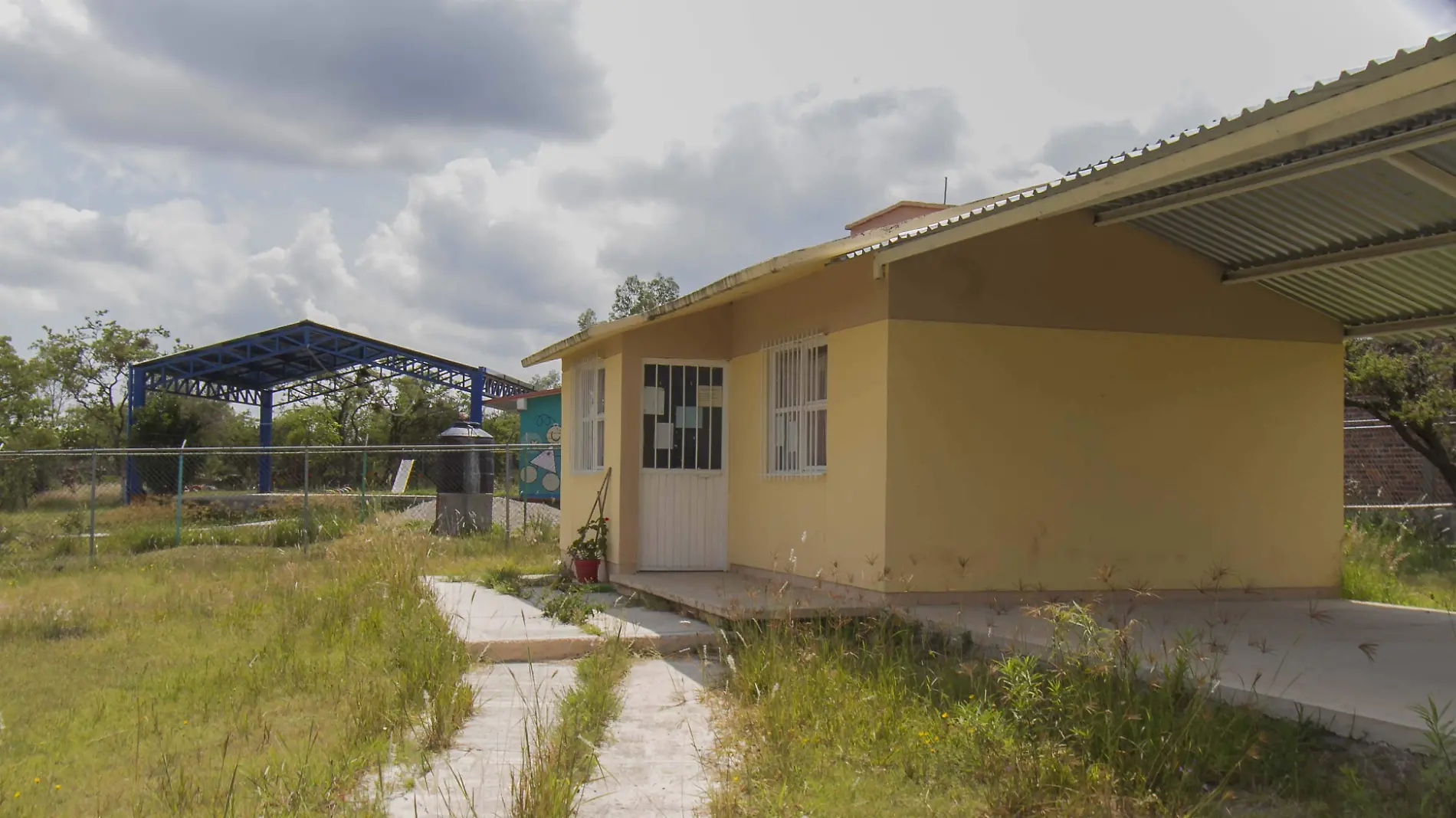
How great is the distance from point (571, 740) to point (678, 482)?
235 inches

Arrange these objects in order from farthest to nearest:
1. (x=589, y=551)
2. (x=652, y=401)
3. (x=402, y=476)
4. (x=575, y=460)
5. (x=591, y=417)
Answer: (x=402, y=476) → (x=575, y=460) → (x=591, y=417) → (x=589, y=551) → (x=652, y=401)

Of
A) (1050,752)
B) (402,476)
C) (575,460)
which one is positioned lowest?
(1050,752)

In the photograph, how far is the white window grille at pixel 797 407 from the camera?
977cm

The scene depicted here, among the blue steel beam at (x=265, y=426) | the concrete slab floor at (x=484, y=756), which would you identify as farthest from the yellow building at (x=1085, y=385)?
the blue steel beam at (x=265, y=426)

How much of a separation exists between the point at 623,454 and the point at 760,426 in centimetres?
144

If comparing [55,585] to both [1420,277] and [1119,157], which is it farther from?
[1420,277]

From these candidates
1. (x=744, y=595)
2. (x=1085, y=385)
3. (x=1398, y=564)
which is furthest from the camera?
(x=1398, y=564)

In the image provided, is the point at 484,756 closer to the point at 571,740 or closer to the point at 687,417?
the point at 571,740

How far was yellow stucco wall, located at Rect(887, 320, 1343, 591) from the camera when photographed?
864 cm

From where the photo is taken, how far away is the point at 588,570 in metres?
11.5

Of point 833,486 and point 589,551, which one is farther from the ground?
point 833,486

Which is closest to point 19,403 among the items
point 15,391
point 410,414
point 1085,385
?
point 15,391

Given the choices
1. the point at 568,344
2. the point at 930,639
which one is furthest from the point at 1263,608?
the point at 568,344

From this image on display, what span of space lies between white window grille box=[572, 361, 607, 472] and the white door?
2.37 ft
